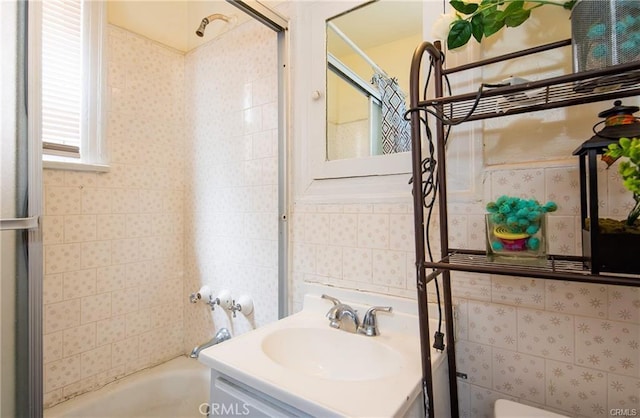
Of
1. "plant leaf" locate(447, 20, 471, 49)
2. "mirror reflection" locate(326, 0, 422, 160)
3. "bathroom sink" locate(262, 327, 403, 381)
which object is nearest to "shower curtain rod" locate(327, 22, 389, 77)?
"mirror reflection" locate(326, 0, 422, 160)

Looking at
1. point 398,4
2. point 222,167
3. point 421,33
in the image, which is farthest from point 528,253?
point 222,167

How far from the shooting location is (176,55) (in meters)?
1.78

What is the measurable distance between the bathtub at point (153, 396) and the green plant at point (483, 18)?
71.4 inches

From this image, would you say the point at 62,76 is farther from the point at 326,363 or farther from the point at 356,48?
the point at 326,363

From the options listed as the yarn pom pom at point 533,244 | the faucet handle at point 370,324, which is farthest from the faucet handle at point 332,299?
the yarn pom pom at point 533,244

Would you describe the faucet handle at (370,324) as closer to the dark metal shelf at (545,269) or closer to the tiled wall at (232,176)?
the dark metal shelf at (545,269)

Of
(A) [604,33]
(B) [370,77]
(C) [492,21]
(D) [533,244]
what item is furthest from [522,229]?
(B) [370,77]

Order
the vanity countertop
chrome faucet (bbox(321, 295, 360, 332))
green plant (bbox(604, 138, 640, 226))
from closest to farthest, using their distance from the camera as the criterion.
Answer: green plant (bbox(604, 138, 640, 226)) → the vanity countertop → chrome faucet (bbox(321, 295, 360, 332))

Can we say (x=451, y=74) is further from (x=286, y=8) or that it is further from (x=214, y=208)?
(x=214, y=208)

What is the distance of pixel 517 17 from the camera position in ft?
2.44

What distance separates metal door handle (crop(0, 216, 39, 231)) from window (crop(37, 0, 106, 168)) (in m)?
0.63

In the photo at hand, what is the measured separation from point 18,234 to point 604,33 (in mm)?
1414

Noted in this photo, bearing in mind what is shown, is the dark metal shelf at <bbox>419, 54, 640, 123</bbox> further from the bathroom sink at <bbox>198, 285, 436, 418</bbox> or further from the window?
the window

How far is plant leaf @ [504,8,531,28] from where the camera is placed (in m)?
0.74
